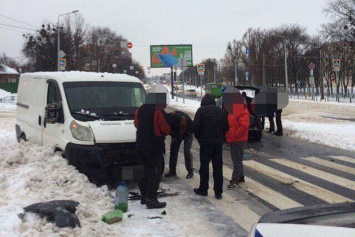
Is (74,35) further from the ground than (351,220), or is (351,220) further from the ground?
(74,35)

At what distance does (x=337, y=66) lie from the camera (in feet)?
107

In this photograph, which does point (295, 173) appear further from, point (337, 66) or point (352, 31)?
point (352, 31)

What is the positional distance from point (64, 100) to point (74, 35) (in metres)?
45.3

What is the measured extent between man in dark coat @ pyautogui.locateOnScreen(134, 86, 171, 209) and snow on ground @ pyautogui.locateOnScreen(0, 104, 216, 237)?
36 centimetres

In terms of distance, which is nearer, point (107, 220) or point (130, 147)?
point (107, 220)

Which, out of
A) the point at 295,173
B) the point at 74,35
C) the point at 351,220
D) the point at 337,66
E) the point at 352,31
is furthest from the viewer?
the point at 74,35

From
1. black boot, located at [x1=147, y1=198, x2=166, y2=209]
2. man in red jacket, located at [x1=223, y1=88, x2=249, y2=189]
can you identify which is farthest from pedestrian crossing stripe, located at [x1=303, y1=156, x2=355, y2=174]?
black boot, located at [x1=147, y1=198, x2=166, y2=209]

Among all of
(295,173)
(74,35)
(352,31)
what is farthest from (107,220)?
(74,35)

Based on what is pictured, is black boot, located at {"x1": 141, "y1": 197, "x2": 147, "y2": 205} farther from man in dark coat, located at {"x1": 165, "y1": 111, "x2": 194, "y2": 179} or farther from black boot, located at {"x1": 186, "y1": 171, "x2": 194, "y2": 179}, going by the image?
black boot, located at {"x1": 186, "y1": 171, "x2": 194, "y2": 179}

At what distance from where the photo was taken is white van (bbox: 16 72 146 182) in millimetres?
6352

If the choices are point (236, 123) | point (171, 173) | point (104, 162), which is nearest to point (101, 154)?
point (104, 162)

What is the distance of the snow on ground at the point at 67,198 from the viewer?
4.32m

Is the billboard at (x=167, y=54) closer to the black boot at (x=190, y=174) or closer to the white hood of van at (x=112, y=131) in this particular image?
the black boot at (x=190, y=174)

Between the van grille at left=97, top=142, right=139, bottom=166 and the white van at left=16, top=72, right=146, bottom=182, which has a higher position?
the white van at left=16, top=72, right=146, bottom=182
